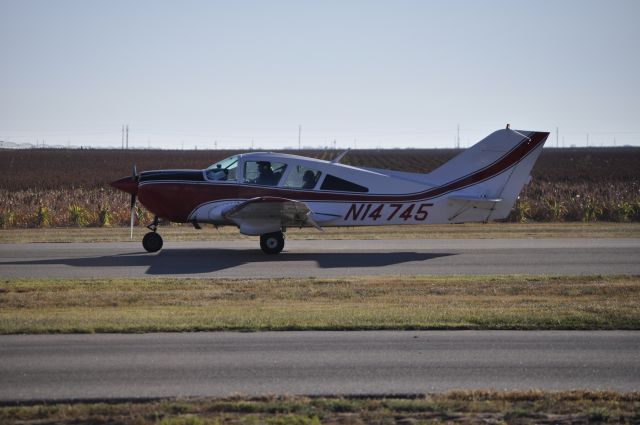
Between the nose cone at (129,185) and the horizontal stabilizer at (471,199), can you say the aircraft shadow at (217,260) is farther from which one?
the nose cone at (129,185)

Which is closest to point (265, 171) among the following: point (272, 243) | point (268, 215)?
point (268, 215)

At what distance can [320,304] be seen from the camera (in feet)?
41.9

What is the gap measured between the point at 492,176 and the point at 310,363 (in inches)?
492

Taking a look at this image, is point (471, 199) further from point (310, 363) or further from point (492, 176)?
point (310, 363)

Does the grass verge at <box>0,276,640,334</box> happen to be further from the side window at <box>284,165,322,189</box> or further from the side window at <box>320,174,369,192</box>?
the side window at <box>284,165,322,189</box>

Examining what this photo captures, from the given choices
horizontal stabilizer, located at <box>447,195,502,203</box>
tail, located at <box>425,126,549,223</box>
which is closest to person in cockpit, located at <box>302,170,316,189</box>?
tail, located at <box>425,126,549,223</box>

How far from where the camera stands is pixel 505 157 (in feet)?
66.9

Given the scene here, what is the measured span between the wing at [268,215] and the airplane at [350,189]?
0.24 meters

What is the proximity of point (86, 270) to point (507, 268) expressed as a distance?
8504 mm

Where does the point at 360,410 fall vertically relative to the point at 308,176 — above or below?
below

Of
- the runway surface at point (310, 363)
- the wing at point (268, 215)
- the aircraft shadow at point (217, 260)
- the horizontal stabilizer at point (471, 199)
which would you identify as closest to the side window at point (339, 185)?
the wing at point (268, 215)

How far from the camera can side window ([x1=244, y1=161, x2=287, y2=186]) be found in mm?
20391

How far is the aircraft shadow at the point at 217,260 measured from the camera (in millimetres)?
17781

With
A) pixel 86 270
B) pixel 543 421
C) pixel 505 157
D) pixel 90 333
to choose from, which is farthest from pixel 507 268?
pixel 543 421
